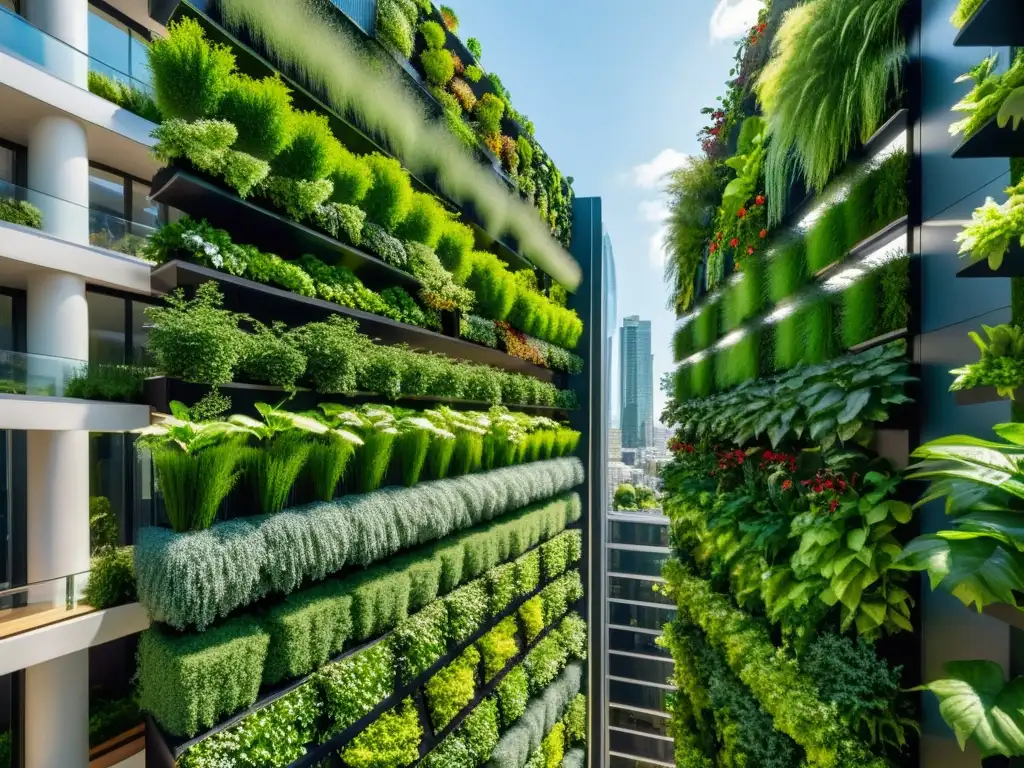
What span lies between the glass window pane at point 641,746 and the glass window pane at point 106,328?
61.4 feet

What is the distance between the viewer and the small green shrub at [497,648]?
23.1 feet

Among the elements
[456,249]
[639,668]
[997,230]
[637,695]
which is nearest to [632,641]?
[639,668]

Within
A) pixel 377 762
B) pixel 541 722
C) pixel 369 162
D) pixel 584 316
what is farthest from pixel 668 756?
pixel 369 162

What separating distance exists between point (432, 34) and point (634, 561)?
18726mm

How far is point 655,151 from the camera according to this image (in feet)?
28.6

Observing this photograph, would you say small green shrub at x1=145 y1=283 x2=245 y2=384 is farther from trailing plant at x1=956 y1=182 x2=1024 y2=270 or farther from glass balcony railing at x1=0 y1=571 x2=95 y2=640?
trailing plant at x1=956 y1=182 x2=1024 y2=270

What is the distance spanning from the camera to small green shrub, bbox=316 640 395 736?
4242 mm

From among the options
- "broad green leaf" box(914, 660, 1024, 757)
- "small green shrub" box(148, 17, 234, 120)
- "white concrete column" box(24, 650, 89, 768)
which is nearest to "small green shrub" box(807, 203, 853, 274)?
"broad green leaf" box(914, 660, 1024, 757)

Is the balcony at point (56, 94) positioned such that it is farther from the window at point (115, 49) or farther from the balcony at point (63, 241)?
the balcony at point (63, 241)

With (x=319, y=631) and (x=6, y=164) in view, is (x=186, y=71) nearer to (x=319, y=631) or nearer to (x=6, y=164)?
(x=319, y=631)

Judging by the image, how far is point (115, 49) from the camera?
6680mm

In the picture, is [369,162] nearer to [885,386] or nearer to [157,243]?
[157,243]

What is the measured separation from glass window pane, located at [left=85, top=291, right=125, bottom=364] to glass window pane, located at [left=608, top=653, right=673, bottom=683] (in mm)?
19011

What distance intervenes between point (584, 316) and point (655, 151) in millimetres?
4883
